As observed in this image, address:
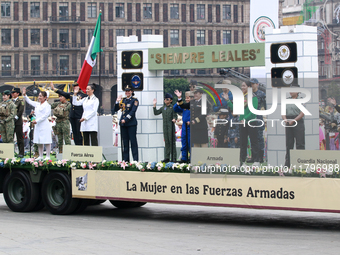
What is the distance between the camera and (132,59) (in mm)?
12898

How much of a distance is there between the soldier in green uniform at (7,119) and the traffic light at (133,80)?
3.00m

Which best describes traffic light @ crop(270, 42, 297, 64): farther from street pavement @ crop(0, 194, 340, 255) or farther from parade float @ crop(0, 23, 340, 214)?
street pavement @ crop(0, 194, 340, 255)

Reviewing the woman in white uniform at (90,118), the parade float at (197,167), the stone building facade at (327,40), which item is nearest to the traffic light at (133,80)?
the parade float at (197,167)

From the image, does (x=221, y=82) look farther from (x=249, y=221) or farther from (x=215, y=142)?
(x=249, y=221)

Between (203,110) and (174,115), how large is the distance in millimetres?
2445

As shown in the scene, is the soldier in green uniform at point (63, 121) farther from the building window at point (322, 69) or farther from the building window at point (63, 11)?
the building window at point (63, 11)

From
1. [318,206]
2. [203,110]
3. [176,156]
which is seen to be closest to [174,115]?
[176,156]

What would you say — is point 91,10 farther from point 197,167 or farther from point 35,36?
point 197,167

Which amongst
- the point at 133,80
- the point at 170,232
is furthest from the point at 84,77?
the point at 170,232

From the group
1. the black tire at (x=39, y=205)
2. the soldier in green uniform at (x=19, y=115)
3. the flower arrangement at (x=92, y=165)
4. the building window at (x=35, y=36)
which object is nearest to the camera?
the flower arrangement at (x=92, y=165)

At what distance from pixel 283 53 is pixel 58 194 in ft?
17.5

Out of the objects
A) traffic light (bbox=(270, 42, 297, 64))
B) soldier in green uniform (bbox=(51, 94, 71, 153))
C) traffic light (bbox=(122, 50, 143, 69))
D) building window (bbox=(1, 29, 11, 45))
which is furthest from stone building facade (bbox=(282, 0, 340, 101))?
building window (bbox=(1, 29, 11, 45))

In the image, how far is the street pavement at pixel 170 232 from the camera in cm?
790

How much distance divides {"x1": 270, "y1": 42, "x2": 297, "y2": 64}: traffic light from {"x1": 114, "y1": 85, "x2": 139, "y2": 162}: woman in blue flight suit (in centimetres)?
310
